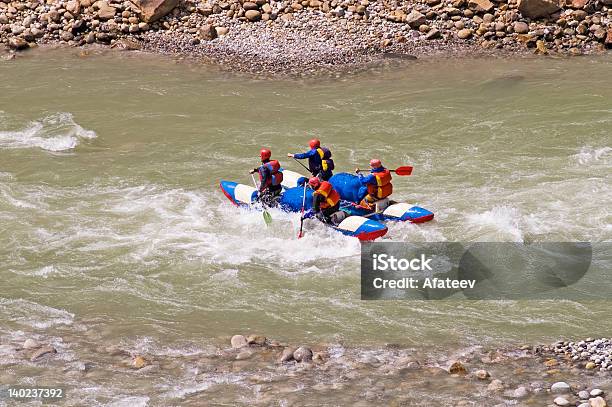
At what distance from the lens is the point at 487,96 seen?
70.4 feet

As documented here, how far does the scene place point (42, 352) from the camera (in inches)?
445

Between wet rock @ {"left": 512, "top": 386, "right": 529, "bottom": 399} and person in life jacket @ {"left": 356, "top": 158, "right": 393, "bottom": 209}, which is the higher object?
person in life jacket @ {"left": 356, "top": 158, "right": 393, "bottom": 209}

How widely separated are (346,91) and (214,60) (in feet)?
13.4

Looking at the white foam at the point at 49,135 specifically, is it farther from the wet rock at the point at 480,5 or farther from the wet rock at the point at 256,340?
the wet rock at the point at 480,5

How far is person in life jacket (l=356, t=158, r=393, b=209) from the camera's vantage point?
15.6 metres

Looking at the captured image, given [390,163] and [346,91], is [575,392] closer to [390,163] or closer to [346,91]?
[390,163]

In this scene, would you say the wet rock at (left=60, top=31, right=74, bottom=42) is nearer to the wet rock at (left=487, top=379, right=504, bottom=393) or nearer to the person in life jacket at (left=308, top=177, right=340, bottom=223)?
the person in life jacket at (left=308, top=177, right=340, bottom=223)

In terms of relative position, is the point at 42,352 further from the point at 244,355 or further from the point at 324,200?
the point at 324,200

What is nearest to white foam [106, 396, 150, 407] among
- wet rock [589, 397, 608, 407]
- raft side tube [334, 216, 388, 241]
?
wet rock [589, 397, 608, 407]

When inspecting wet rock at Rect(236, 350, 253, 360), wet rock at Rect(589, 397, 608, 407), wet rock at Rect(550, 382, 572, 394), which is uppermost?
wet rock at Rect(589, 397, 608, 407)

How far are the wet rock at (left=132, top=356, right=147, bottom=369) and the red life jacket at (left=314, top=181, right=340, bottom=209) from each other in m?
5.07

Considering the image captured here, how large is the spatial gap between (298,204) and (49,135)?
688 centimetres

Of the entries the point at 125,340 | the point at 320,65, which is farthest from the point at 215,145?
the point at 125,340

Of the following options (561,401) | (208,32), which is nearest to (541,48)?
(208,32)
